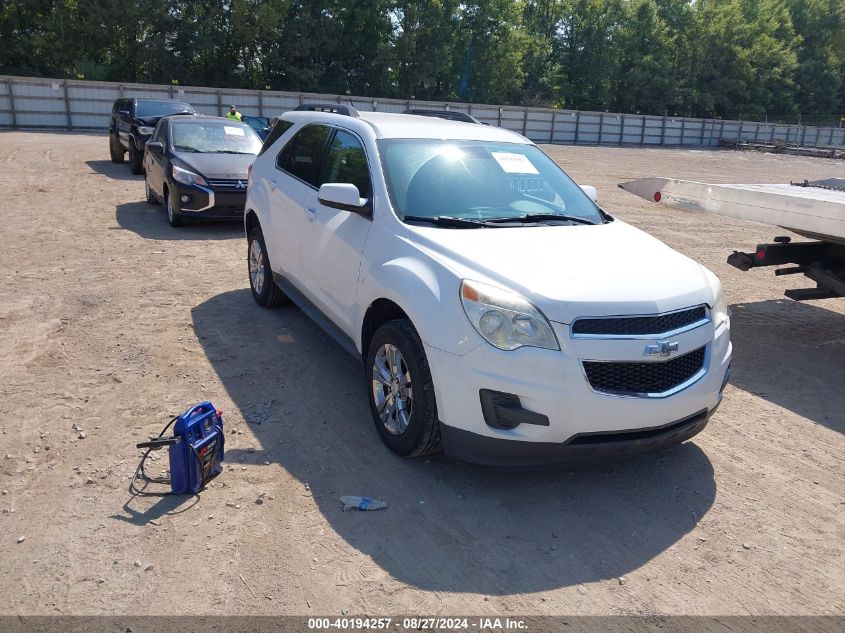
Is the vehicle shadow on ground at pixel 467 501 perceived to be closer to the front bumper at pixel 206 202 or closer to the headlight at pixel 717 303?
the headlight at pixel 717 303

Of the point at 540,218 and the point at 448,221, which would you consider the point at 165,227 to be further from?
the point at 540,218

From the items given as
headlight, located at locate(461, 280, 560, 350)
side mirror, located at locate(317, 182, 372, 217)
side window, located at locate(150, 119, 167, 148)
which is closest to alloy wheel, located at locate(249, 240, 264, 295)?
side mirror, located at locate(317, 182, 372, 217)

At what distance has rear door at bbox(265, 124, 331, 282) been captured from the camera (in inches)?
217

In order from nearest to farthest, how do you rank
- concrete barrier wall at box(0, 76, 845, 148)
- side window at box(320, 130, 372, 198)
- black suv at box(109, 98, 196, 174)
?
side window at box(320, 130, 372, 198)
black suv at box(109, 98, 196, 174)
concrete barrier wall at box(0, 76, 845, 148)

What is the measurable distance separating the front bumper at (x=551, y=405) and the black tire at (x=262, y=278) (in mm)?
3190

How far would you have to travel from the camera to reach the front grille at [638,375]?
3.41 metres

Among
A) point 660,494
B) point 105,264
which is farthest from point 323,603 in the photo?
point 105,264

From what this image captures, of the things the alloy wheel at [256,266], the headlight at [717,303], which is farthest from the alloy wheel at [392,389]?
the alloy wheel at [256,266]

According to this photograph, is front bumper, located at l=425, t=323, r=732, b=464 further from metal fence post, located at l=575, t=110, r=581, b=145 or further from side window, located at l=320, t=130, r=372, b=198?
metal fence post, located at l=575, t=110, r=581, b=145

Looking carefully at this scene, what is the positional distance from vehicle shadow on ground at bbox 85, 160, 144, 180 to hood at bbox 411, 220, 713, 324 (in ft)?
44.9

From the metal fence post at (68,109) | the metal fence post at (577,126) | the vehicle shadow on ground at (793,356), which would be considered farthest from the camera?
the metal fence post at (577,126)

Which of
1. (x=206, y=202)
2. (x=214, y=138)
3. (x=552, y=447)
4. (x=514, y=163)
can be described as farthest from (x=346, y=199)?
(x=214, y=138)

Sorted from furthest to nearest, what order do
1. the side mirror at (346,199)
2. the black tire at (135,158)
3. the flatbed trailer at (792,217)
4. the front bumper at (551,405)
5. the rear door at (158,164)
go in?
1. the black tire at (135,158)
2. the rear door at (158,164)
3. the flatbed trailer at (792,217)
4. the side mirror at (346,199)
5. the front bumper at (551,405)

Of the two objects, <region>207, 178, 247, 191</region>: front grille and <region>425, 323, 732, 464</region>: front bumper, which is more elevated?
<region>207, 178, 247, 191</region>: front grille
